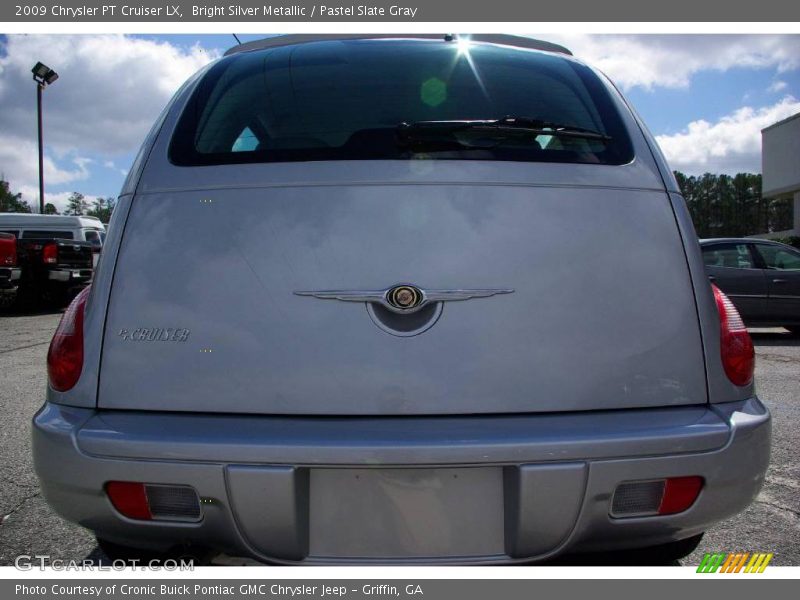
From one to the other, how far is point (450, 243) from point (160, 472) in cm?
82

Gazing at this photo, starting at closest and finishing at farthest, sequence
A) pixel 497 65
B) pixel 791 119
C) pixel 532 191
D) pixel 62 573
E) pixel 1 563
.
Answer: pixel 532 191, pixel 62 573, pixel 497 65, pixel 1 563, pixel 791 119

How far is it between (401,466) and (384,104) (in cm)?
98

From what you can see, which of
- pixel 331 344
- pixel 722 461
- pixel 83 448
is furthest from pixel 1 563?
pixel 722 461

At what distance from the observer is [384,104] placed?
1744 millimetres

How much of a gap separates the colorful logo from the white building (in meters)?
32.9

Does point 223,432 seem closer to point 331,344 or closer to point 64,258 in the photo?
point 331,344

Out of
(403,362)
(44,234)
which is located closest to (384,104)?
(403,362)

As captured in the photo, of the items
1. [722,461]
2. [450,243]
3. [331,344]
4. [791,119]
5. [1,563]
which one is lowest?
[1,563]

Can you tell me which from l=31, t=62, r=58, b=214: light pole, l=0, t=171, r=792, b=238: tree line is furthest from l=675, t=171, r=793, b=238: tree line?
l=31, t=62, r=58, b=214: light pole

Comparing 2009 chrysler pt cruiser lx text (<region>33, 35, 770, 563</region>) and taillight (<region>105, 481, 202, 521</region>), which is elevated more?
2009 chrysler pt cruiser lx text (<region>33, 35, 770, 563</region>)

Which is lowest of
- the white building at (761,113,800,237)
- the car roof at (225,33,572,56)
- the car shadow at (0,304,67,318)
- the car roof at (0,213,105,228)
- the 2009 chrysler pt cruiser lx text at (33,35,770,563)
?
the car shadow at (0,304,67,318)

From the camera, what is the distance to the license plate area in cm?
136

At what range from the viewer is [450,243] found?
1468 mm

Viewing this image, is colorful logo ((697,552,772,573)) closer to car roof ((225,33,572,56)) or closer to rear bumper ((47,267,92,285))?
car roof ((225,33,572,56))
